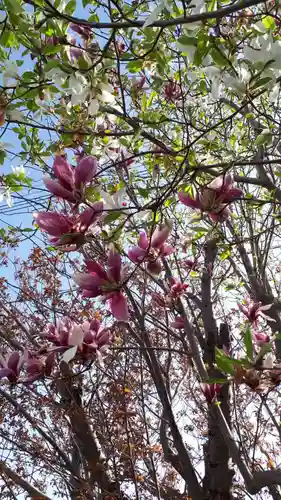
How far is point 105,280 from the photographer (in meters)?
Answer: 1.10

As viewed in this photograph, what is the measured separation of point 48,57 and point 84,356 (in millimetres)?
924

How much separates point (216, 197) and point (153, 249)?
0.74 ft

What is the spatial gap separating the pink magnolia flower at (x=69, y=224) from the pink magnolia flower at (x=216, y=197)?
335 mm

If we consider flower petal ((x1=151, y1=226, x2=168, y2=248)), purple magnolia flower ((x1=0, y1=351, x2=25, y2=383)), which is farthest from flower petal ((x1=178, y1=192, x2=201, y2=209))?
purple magnolia flower ((x1=0, y1=351, x2=25, y2=383))

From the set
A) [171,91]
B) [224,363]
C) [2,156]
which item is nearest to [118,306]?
[224,363]

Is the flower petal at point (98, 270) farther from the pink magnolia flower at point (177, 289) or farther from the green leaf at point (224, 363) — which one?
the pink magnolia flower at point (177, 289)

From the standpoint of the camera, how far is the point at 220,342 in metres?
2.89

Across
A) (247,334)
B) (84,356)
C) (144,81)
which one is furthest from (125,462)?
(144,81)

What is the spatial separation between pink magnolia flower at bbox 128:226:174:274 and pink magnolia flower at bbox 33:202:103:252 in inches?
8.5

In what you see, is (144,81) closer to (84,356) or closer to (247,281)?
(84,356)

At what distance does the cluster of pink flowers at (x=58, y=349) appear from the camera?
1.28 m

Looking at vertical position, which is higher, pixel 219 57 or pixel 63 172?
pixel 219 57

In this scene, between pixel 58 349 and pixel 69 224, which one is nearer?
pixel 69 224

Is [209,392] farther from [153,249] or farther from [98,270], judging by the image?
[98,270]
